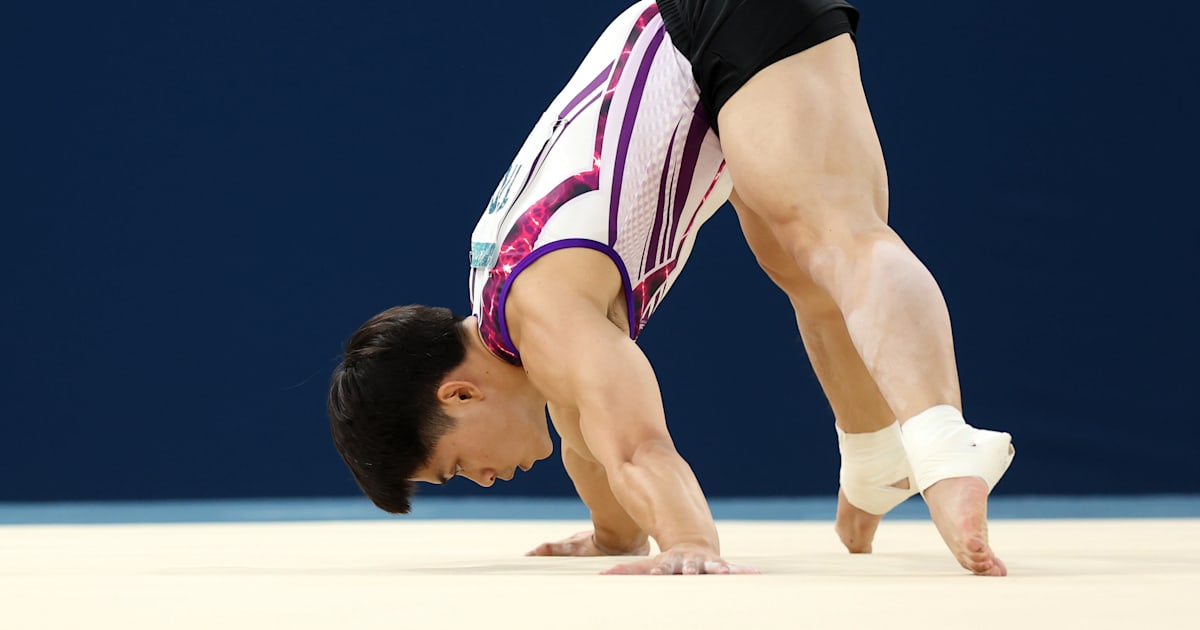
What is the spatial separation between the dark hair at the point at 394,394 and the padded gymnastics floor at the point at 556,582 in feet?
0.41

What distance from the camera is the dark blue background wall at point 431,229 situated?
3336 millimetres

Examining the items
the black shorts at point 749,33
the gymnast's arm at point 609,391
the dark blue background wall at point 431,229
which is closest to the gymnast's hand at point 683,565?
the gymnast's arm at point 609,391

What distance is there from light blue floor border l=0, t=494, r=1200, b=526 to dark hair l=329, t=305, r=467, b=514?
1.62 meters

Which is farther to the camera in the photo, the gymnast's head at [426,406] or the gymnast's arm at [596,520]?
the gymnast's arm at [596,520]

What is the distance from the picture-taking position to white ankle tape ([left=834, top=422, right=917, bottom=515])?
1675mm

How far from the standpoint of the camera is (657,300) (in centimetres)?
171

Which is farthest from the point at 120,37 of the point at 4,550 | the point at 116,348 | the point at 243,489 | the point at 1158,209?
the point at 1158,209

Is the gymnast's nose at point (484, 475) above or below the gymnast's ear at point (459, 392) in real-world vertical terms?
below

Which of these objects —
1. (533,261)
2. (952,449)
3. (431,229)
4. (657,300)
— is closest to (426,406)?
(533,261)

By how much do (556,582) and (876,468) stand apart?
0.72 metres

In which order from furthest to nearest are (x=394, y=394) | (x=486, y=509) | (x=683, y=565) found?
(x=486, y=509)
(x=394, y=394)
(x=683, y=565)

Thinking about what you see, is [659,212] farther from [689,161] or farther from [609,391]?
[609,391]

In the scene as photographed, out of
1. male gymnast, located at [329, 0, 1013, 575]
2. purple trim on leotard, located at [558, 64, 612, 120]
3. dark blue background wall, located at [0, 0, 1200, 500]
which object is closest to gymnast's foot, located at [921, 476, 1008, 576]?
male gymnast, located at [329, 0, 1013, 575]

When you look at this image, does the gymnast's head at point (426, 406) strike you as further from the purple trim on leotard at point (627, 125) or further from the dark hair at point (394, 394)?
the purple trim on leotard at point (627, 125)
